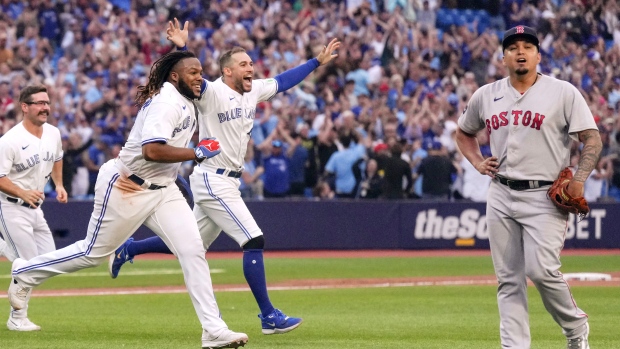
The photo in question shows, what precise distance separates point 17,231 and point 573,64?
58.0ft

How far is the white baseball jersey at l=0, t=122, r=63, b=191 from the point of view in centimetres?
998

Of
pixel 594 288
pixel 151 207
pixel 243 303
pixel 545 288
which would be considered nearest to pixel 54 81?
pixel 243 303

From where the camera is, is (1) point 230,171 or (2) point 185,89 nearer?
(2) point 185,89

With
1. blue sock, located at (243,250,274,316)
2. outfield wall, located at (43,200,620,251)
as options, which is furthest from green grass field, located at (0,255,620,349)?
outfield wall, located at (43,200,620,251)

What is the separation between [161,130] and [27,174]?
2.92m

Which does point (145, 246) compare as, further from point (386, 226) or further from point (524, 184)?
point (386, 226)

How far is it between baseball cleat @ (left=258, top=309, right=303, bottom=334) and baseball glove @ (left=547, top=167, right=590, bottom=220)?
2800 mm

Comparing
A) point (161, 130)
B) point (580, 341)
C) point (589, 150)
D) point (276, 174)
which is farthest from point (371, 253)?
point (589, 150)

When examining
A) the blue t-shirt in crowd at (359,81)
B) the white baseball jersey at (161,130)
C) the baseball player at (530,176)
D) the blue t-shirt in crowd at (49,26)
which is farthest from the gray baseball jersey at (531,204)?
the blue t-shirt in crowd at (49,26)

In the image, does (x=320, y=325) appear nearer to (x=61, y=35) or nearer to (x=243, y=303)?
(x=243, y=303)

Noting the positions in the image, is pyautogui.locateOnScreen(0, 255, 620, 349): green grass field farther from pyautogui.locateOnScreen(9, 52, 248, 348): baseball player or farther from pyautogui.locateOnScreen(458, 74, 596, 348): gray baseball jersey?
pyautogui.locateOnScreen(458, 74, 596, 348): gray baseball jersey

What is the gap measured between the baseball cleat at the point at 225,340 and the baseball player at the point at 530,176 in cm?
191

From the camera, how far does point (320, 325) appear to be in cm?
1020

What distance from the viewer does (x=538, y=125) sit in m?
7.29
